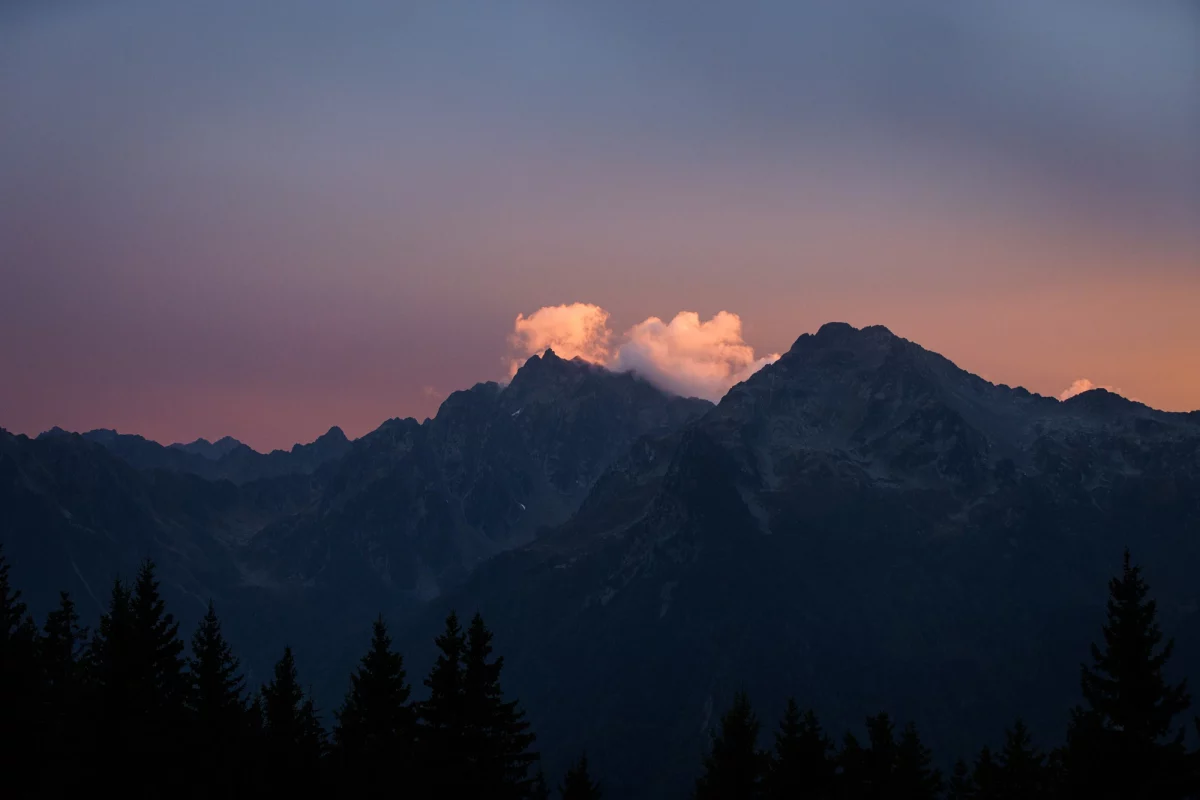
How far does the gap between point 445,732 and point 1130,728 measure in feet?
112

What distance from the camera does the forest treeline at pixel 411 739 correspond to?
61219 millimetres

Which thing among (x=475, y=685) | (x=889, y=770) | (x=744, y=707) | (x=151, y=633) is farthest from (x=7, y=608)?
(x=889, y=770)

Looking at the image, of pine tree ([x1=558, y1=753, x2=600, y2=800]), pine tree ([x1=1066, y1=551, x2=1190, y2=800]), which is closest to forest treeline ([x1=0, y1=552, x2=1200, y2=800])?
pine tree ([x1=1066, y1=551, x2=1190, y2=800])

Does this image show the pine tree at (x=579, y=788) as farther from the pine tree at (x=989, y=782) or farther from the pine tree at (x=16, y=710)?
the pine tree at (x=16, y=710)

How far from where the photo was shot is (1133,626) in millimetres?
63094

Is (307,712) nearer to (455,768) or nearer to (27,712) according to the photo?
(455,768)

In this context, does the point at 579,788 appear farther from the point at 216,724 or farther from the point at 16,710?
the point at 16,710

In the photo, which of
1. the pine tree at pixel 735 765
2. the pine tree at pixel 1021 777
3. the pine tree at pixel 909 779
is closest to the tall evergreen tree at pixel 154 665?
the pine tree at pixel 735 765

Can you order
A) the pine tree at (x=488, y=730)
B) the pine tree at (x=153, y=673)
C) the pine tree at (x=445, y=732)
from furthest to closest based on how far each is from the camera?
the pine tree at (x=488, y=730) → the pine tree at (x=445, y=732) → the pine tree at (x=153, y=673)

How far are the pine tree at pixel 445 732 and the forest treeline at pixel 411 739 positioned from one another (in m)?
0.08

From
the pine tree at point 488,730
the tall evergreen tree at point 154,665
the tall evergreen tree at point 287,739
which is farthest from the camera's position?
the tall evergreen tree at point 287,739

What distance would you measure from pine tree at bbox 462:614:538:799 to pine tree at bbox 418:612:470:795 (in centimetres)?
38

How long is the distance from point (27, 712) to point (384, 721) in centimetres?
2191

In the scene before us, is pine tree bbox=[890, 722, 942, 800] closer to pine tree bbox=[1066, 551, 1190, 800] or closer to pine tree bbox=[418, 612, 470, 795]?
pine tree bbox=[1066, 551, 1190, 800]
